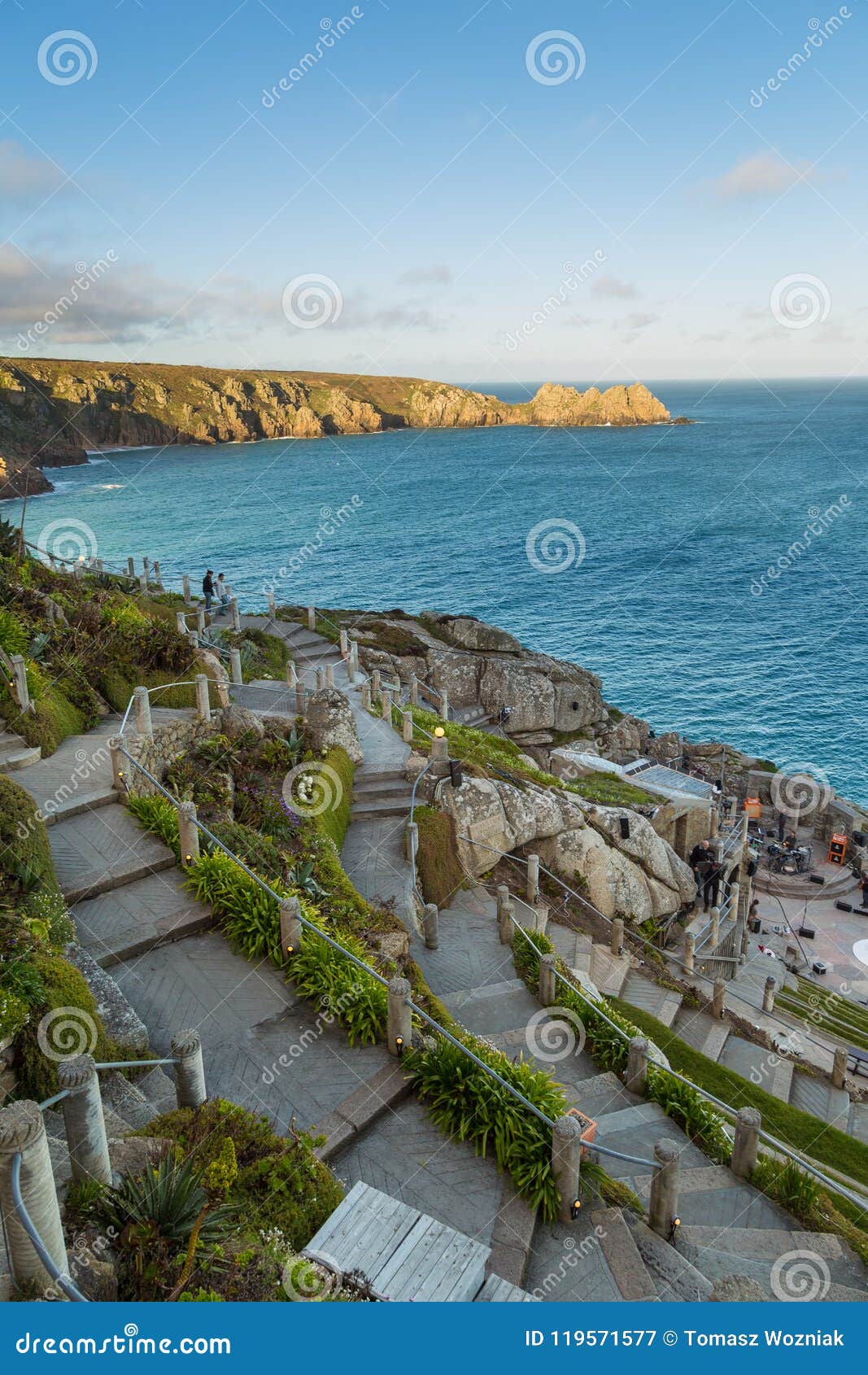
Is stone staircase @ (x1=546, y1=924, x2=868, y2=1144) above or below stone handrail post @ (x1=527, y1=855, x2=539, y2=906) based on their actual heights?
below

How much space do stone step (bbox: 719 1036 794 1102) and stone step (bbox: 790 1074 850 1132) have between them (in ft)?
0.96

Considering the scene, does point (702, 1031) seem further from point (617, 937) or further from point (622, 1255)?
point (622, 1255)

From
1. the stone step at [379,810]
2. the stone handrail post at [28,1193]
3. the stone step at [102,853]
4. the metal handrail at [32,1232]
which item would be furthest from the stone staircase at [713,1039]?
the metal handrail at [32,1232]

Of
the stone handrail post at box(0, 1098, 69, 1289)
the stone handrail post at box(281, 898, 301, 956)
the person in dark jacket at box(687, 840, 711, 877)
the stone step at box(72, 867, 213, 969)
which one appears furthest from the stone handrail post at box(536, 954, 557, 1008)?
the person in dark jacket at box(687, 840, 711, 877)

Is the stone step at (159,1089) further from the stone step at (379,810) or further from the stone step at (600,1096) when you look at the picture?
the stone step at (379,810)

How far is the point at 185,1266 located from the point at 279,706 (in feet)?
47.6

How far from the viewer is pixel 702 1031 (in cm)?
1703

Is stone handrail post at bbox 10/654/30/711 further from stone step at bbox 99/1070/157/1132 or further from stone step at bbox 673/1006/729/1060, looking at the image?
stone step at bbox 673/1006/729/1060

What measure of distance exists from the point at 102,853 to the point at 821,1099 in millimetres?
15058

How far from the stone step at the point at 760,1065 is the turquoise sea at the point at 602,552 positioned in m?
23.0

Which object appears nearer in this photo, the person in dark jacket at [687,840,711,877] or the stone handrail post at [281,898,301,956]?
the stone handrail post at [281,898,301,956]

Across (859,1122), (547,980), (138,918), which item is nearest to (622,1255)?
(547,980)

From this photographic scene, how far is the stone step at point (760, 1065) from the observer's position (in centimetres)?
1596

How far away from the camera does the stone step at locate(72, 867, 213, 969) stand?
10805mm
